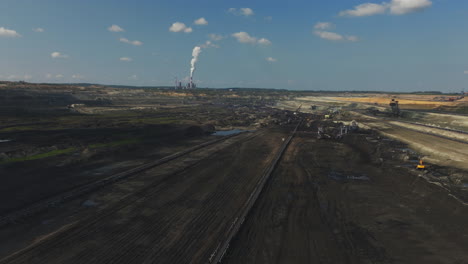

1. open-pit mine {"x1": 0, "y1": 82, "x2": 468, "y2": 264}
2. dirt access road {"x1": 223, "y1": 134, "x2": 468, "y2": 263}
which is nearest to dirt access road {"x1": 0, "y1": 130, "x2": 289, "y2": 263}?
open-pit mine {"x1": 0, "y1": 82, "x2": 468, "y2": 264}

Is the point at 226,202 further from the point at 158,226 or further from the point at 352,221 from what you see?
the point at 352,221

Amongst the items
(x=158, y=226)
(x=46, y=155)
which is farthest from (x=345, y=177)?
(x=46, y=155)

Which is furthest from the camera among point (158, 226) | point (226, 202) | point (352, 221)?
point (226, 202)

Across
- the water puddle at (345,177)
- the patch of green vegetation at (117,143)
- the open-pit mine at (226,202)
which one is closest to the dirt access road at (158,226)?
the open-pit mine at (226,202)

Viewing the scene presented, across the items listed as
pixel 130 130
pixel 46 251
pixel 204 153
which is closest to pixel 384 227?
pixel 46 251

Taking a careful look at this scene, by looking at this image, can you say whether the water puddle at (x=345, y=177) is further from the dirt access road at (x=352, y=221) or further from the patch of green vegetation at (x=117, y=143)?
the patch of green vegetation at (x=117, y=143)

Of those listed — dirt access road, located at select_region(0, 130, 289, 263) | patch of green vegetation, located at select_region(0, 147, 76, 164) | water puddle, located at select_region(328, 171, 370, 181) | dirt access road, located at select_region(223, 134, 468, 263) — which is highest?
patch of green vegetation, located at select_region(0, 147, 76, 164)

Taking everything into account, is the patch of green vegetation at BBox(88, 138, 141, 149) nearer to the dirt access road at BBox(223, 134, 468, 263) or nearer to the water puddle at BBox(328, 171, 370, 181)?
the dirt access road at BBox(223, 134, 468, 263)
